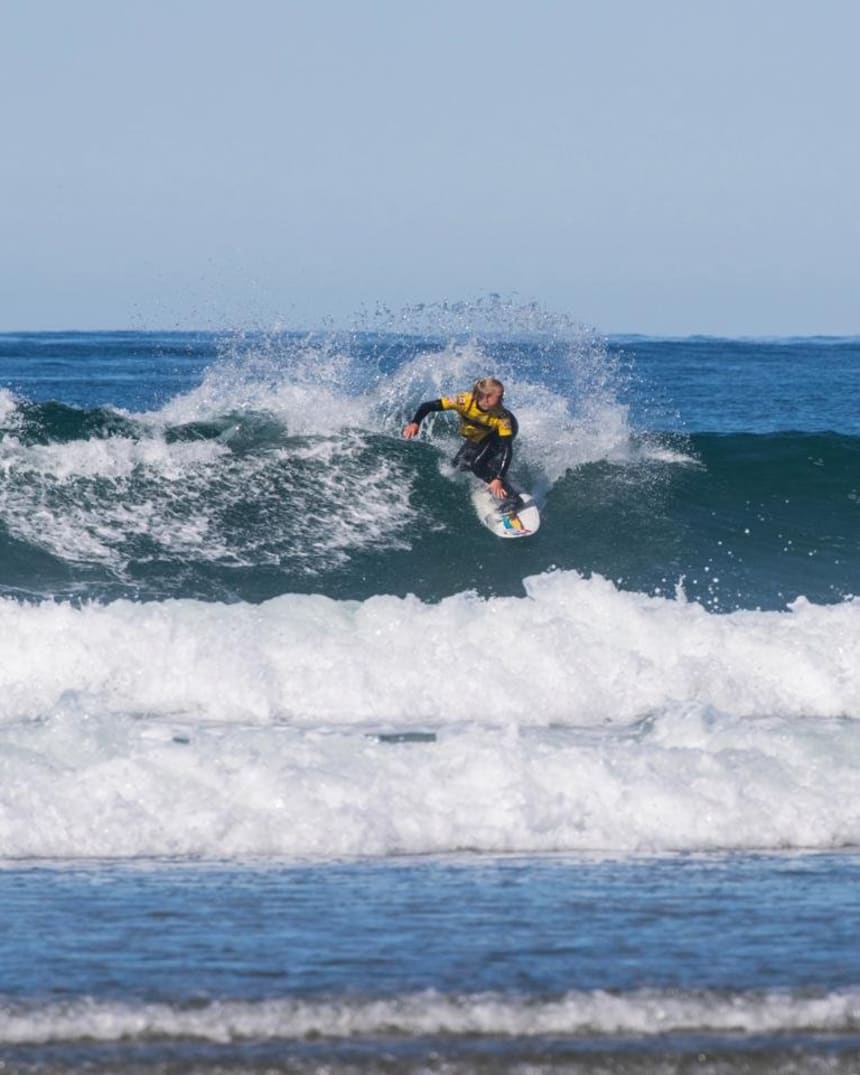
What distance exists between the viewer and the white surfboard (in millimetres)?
14461

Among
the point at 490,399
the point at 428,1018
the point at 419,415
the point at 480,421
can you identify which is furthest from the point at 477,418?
the point at 428,1018

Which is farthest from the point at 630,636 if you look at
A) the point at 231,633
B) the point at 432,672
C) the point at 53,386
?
the point at 53,386

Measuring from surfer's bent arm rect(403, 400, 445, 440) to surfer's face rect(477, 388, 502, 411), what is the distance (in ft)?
1.12

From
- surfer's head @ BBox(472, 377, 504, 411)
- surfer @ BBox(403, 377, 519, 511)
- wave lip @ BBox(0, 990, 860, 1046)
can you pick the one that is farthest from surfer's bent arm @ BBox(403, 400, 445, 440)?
wave lip @ BBox(0, 990, 860, 1046)

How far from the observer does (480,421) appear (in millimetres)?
13719

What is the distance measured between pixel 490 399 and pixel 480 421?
1.13 feet

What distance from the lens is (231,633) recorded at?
422 inches

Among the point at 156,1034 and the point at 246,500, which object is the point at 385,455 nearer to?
the point at 246,500

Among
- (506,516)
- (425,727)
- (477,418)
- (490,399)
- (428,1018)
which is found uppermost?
(490,399)

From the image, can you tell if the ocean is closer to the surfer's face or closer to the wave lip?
the wave lip

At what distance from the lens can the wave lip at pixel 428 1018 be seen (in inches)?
189

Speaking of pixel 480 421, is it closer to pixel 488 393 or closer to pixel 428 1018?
pixel 488 393

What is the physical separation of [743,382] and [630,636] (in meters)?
18.2

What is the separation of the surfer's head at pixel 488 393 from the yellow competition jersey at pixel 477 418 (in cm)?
5
